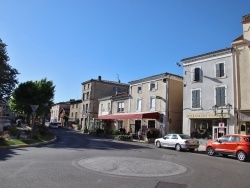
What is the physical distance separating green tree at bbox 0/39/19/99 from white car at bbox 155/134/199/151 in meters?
20.4

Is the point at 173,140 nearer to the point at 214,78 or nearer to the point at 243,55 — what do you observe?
the point at 214,78

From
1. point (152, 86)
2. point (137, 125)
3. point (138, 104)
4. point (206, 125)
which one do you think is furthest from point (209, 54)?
point (137, 125)

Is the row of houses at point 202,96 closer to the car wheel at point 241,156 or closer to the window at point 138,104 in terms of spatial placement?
the window at point 138,104

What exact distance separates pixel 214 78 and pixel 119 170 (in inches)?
791

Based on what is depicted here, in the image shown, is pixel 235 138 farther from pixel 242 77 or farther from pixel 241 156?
pixel 242 77

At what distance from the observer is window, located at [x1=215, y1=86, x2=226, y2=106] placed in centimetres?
2545

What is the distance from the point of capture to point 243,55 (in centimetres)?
2467

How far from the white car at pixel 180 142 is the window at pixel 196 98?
7.13 m

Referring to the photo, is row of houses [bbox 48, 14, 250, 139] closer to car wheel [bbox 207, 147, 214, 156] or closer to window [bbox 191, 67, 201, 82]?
window [bbox 191, 67, 201, 82]

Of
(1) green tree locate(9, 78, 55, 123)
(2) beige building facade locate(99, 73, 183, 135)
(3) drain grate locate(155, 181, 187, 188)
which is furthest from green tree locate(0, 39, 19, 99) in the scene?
(3) drain grate locate(155, 181, 187, 188)

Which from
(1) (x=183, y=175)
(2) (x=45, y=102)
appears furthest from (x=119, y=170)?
(2) (x=45, y=102)

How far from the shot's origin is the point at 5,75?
32.0 metres

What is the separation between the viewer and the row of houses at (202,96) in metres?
24.3

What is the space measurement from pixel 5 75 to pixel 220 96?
83.6ft
